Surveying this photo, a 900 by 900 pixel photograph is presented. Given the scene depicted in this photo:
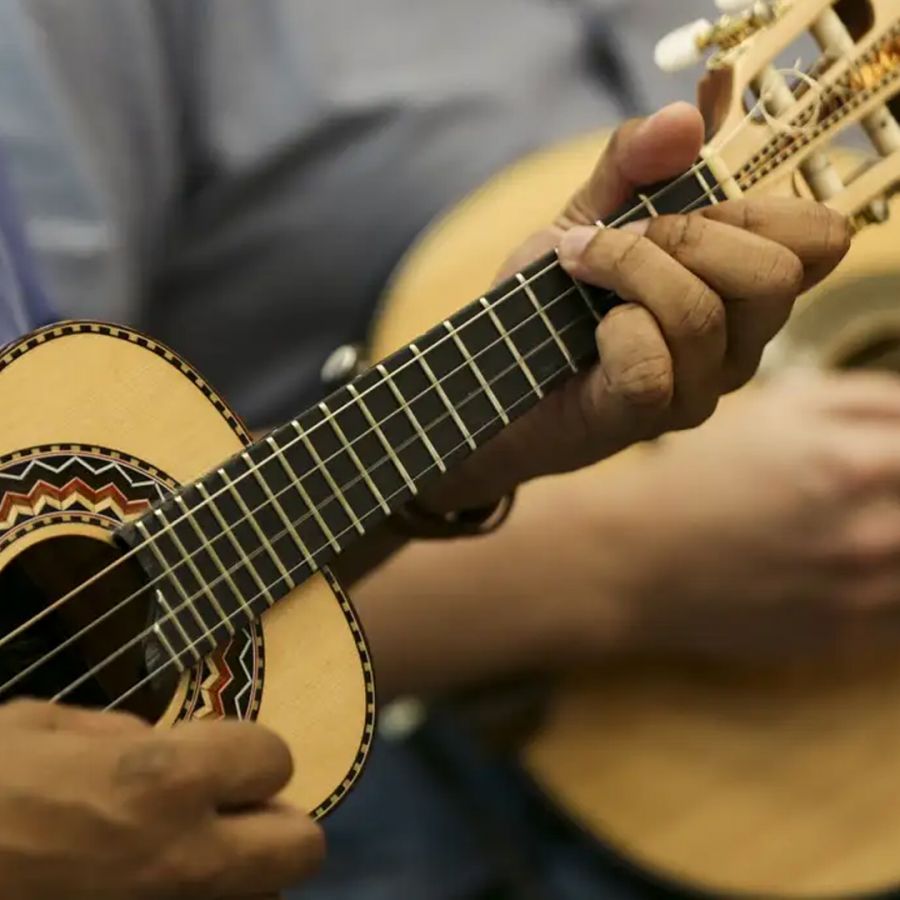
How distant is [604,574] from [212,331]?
0.33 m

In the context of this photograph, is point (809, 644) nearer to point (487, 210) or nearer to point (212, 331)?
point (487, 210)

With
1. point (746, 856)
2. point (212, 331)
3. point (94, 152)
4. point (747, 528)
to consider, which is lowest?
point (746, 856)

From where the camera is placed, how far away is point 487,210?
0.90 metres

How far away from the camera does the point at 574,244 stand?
55 cm

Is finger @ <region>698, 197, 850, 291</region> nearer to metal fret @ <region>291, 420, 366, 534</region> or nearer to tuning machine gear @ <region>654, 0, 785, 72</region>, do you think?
tuning machine gear @ <region>654, 0, 785, 72</region>

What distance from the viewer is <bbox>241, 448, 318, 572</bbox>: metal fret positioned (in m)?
0.52

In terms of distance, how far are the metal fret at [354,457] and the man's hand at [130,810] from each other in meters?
0.10

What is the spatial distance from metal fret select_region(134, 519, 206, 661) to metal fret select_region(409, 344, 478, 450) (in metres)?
0.13

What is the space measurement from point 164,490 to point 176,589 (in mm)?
40

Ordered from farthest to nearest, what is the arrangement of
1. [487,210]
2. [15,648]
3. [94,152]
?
[487,210], [94,152], [15,648]

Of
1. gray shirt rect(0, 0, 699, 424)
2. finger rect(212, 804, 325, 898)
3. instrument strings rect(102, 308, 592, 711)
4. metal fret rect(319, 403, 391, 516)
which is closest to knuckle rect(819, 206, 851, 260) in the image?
instrument strings rect(102, 308, 592, 711)

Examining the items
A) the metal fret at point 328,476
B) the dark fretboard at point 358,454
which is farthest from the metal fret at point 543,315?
the metal fret at point 328,476

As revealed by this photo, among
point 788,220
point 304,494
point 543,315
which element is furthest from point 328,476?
point 788,220

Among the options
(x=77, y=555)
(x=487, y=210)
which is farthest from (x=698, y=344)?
(x=487, y=210)
